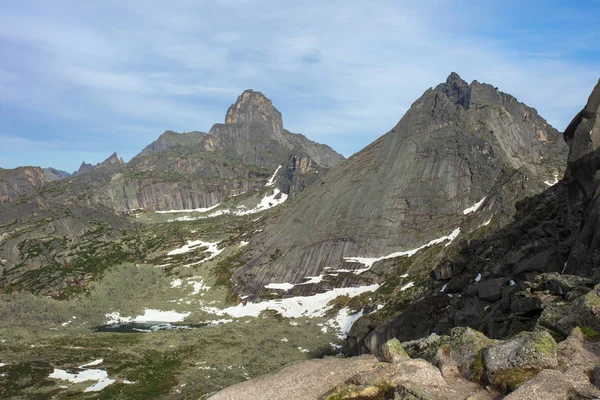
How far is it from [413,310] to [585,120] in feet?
100

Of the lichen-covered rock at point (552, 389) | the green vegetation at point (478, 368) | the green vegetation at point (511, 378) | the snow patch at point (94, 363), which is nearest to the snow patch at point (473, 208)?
the snow patch at point (94, 363)

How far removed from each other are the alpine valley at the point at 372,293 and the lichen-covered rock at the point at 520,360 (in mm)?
59

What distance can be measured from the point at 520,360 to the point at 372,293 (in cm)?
9306

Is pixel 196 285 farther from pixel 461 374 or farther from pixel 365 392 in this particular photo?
pixel 461 374

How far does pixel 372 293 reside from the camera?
342 ft

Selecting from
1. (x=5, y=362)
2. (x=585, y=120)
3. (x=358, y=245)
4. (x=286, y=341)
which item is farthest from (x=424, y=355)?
(x=358, y=245)

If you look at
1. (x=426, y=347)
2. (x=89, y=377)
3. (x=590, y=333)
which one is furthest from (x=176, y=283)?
(x=590, y=333)

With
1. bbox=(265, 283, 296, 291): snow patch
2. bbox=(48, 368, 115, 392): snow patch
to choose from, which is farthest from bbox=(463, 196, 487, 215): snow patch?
bbox=(48, 368, 115, 392): snow patch

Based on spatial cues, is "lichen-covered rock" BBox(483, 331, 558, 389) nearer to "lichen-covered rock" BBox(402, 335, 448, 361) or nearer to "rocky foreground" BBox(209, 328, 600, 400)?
"rocky foreground" BBox(209, 328, 600, 400)

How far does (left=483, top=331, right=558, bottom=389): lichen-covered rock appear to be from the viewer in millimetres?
13828

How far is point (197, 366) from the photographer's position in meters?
72.2

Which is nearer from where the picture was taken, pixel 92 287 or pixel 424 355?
pixel 424 355

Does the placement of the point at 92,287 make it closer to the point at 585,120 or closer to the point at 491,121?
the point at 585,120

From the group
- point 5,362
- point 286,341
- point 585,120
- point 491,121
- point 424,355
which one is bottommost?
point 286,341
